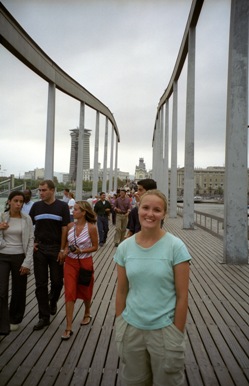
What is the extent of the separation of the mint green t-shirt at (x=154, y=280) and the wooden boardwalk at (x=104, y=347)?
1210mm

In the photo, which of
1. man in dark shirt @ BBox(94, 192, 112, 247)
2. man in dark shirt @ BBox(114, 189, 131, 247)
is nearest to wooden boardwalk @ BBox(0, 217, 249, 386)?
man in dark shirt @ BBox(114, 189, 131, 247)

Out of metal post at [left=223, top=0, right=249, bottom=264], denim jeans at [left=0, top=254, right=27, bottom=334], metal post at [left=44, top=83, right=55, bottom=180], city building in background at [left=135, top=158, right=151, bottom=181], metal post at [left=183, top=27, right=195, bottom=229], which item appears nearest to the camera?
denim jeans at [left=0, top=254, right=27, bottom=334]

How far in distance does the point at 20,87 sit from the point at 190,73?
702 centimetres

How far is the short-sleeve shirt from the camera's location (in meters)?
3.57

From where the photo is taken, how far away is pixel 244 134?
22.6 ft

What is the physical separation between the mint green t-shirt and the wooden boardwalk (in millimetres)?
1210

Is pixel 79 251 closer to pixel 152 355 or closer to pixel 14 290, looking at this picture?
pixel 14 290

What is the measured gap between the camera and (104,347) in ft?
10.1

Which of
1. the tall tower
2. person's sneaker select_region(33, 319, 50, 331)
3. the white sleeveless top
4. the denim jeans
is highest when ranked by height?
the tall tower

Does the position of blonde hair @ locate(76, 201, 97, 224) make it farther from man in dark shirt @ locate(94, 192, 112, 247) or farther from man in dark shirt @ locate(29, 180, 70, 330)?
man in dark shirt @ locate(94, 192, 112, 247)

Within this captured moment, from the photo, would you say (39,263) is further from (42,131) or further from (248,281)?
(42,131)

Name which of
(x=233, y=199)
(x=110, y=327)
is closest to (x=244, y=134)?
(x=233, y=199)

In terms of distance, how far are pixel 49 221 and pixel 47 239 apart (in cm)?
21

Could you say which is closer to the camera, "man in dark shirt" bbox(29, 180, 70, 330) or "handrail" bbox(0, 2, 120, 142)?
"man in dark shirt" bbox(29, 180, 70, 330)
